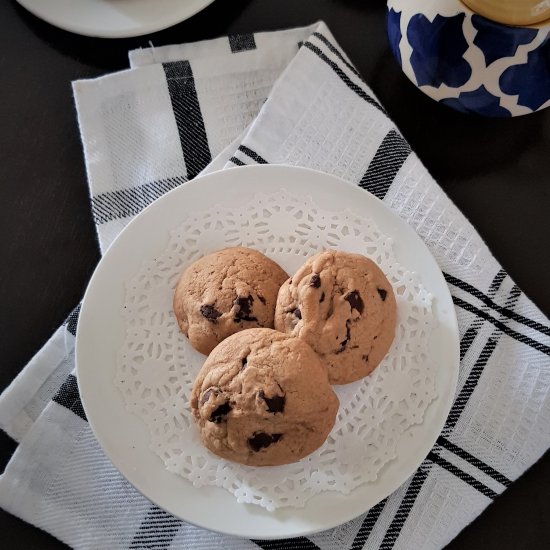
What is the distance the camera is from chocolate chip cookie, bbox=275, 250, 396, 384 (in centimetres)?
71

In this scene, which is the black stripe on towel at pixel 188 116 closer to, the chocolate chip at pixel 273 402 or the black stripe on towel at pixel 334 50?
the black stripe on towel at pixel 334 50

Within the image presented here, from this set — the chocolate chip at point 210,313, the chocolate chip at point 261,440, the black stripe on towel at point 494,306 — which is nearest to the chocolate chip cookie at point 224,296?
the chocolate chip at point 210,313

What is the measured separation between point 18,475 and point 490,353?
0.56 metres

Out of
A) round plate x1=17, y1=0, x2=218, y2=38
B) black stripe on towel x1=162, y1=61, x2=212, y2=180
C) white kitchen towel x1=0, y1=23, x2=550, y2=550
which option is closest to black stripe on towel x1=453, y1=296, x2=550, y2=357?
white kitchen towel x1=0, y1=23, x2=550, y2=550

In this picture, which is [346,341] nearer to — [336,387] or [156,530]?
[336,387]

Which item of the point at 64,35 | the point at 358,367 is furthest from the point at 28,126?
the point at 358,367

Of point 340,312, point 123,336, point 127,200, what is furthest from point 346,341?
point 127,200

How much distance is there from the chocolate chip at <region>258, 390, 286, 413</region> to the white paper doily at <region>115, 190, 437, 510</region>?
9 cm

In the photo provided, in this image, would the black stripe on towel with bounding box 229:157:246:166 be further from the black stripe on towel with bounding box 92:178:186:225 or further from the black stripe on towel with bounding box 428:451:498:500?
the black stripe on towel with bounding box 428:451:498:500

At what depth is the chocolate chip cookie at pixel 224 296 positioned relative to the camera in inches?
29.0

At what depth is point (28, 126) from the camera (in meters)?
0.92

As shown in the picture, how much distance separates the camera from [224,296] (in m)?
0.74

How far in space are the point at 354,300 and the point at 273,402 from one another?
0.43 ft

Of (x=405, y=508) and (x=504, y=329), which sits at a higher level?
(x=504, y=329)
